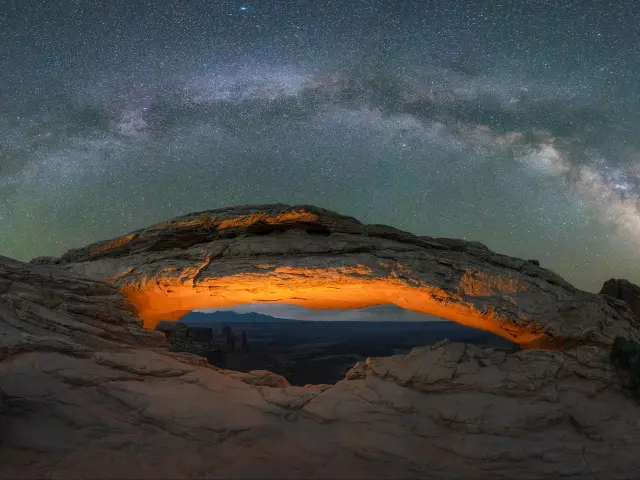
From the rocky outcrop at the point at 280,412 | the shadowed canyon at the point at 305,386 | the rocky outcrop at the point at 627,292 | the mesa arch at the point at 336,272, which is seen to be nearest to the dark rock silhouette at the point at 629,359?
the shadowed canyon at the point at 305,386

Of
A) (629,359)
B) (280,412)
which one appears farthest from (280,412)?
(629,359)

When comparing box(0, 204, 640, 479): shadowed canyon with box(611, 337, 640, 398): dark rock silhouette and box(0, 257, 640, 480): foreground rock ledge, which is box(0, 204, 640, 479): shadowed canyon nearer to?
box(0, 257, 640, 480): foreground rock ledge

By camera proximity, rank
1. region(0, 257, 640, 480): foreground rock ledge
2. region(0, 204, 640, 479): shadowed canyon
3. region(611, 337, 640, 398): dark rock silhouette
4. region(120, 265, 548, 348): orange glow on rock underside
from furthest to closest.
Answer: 1. region(120, 265, 548, 348): orange glow on rock underside
2. region(611, 337, 640, 398): dark rock silhouette
3. region(0, 204, 640, 479): shadowed canyon
4. region(0, 257, 640, 480): foreground rock ledge

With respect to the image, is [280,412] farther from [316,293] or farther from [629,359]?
[629,359]

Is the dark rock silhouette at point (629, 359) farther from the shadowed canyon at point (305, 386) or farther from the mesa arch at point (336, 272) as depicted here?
the mesa arch at point (336, 272)

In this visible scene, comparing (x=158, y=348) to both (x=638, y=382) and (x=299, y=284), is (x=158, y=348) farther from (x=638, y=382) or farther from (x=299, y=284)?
(x=638, y=382)

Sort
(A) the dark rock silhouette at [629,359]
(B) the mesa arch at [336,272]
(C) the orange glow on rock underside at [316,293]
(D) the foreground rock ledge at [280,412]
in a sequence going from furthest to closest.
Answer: (C) the orange glow on rock underside at [316,293]
(B) the mesa arch at [336,272]
(A) the dark rock silhouette at [629,359]
(D) the foreground rock ledge at [280,412]

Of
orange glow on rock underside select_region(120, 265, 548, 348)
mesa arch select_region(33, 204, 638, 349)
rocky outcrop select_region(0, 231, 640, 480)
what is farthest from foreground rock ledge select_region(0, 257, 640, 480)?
orange glow on rock underside select_region(120, 265, 548, 348)
